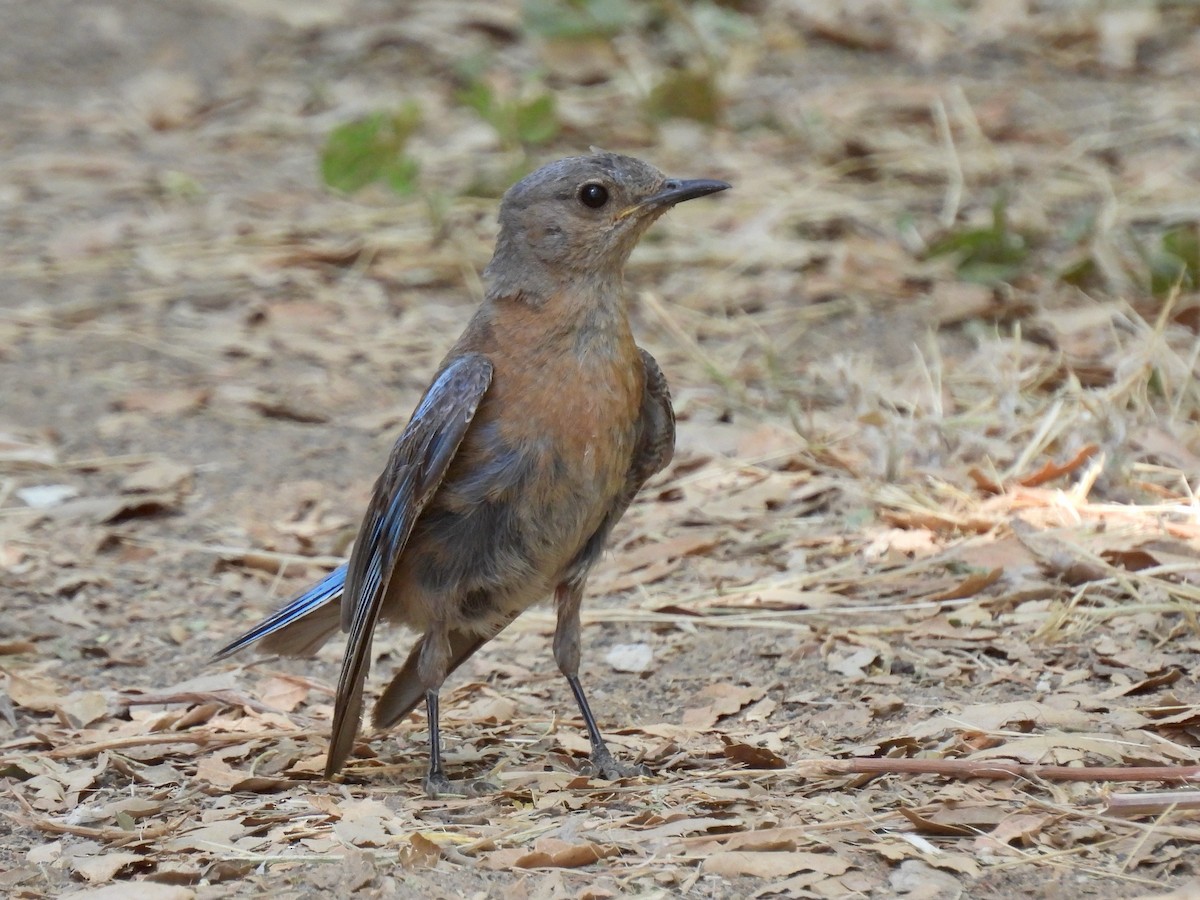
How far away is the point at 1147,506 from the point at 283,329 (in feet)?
13.6

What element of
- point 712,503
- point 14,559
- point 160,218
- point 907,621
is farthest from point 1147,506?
point 160,218

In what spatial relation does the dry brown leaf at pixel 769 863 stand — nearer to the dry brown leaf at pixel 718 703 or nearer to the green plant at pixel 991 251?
the dry brown leaf at pixel 718 703

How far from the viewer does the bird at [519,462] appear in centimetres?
421

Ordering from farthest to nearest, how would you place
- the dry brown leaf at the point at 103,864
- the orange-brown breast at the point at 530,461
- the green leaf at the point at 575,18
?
the green leaf at the point at 575,18, the orange-brown breast at the point at 530,461, the dry brown leaf at the point at 103,864

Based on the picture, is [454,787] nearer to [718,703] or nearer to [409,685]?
[409,685]

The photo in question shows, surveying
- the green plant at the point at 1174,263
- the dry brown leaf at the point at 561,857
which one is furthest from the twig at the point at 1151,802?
the green plant at the point at 1174,263

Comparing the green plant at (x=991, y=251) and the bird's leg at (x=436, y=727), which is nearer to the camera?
the bird's leg at (x=436, y=727)

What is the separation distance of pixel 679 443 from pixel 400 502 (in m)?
2.38

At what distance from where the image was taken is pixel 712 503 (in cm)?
600

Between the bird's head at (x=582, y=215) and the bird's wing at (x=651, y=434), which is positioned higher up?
the bird's head at (x=582, y=215)

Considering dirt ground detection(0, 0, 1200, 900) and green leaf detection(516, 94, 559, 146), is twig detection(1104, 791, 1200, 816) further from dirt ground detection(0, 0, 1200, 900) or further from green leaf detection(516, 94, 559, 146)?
green leaf detection(516, 94, 559, 146)

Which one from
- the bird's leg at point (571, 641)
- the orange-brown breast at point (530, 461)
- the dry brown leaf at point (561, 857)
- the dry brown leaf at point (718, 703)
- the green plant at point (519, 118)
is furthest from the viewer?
the green plant at point (519, 118)

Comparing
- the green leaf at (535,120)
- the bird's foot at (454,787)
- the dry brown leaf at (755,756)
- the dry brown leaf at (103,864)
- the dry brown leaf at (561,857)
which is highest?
the green leaf at (535,120)

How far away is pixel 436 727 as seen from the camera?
4309 millimetres
